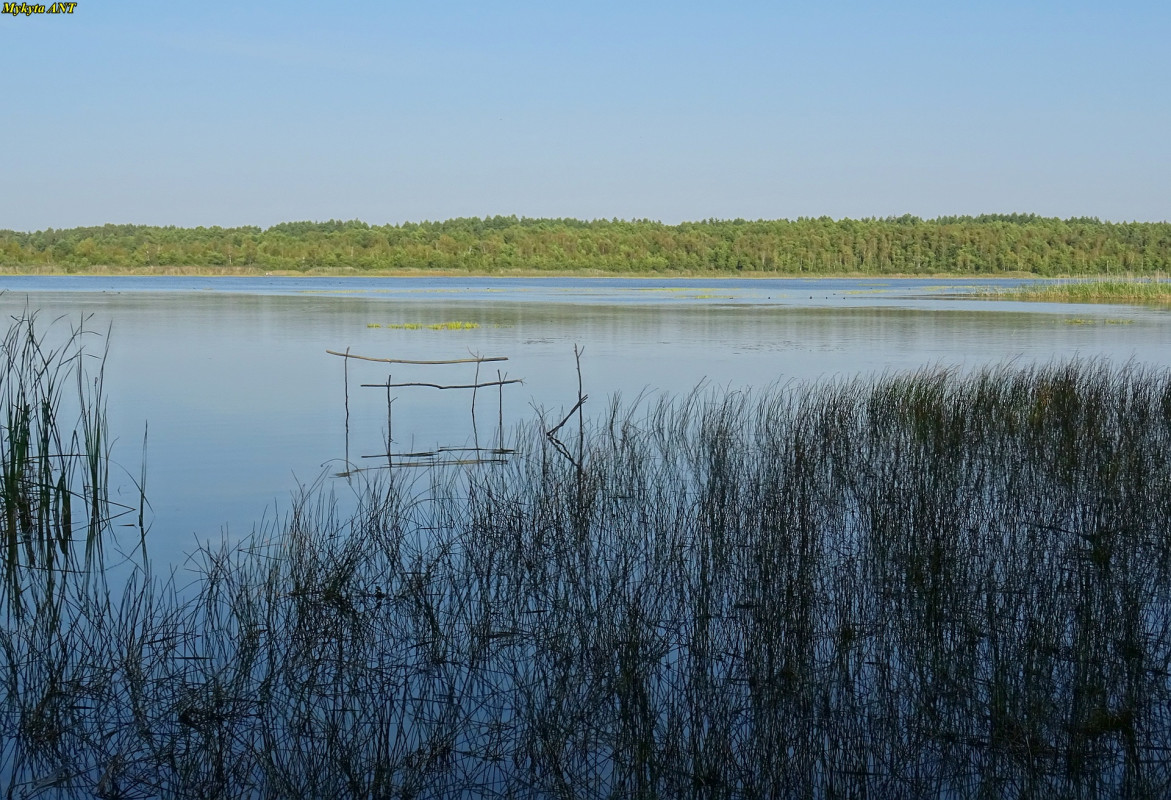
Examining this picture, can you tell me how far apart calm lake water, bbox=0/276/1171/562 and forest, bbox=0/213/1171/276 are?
191 feet

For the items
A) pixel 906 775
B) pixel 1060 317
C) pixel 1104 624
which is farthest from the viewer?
pixel 1060 317

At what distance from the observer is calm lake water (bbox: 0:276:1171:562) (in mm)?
9672

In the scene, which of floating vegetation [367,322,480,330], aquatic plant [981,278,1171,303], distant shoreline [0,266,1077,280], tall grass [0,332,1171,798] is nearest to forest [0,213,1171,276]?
distant shoreline [0,266,1077,280]

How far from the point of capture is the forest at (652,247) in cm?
9638

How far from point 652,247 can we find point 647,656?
110m

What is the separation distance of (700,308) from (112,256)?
64702 millimetres

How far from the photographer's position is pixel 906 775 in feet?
11.5

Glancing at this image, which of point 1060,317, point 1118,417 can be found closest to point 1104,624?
point 1118,417

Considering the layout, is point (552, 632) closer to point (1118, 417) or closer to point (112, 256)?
point (1118, 417)

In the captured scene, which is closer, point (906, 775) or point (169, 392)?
point (906, 775)

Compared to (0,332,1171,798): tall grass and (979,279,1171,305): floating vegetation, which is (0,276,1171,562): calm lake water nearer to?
(0,332,1171,798): tall grass

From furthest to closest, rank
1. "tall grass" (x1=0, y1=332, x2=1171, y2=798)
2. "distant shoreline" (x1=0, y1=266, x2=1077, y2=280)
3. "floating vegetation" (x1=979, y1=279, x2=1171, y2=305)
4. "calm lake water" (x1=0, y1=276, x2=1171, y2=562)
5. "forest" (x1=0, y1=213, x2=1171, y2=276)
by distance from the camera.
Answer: "forest" (x1=0, y1=213, x2=1171, y2=276)
"distant shoreline" (x1=0, y1=266, x2=1077, y2=280)
"floating vegetation" (x1=979, y1=279, x2=1171, y2=305)
"calm lake water" (x1=0, y1=276, x2=1171, y2=562)
"tall grass" (x1=0, y1=332, x2=1171, y2=798)

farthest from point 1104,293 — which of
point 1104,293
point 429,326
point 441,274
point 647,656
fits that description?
point 441,274

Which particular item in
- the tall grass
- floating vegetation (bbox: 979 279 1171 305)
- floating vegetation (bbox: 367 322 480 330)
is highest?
floating vegetation (bbox: 979 279 1171 305)
